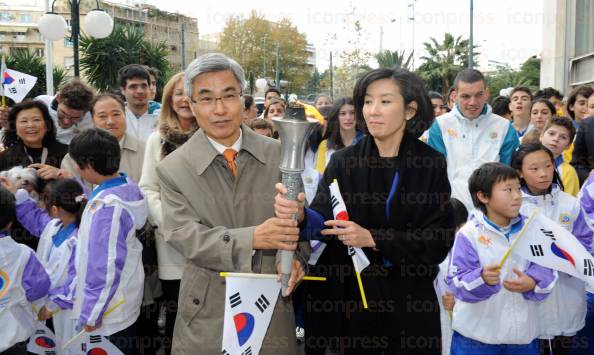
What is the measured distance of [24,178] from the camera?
13.2 feet

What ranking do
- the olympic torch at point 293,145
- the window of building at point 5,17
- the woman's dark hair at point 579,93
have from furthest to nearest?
the window of building at point 5,17, the woman's dark hair at point 579,93, the olympic torch at point 293,145

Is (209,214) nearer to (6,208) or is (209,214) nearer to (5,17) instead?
(6,208)

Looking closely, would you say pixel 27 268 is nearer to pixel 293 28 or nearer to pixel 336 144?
pixel 336 144

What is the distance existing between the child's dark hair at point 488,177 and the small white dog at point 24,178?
3213 millimetres

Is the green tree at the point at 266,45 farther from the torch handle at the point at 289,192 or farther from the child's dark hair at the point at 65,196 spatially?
the torch handle at the point at 289,192

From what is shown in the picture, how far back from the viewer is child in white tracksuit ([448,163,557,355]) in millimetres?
3279

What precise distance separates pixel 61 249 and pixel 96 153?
77cm

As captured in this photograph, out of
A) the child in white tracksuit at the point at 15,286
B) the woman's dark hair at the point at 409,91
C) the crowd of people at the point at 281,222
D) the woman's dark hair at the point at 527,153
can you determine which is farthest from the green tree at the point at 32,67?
the woman's dark hair at the point at 409,91

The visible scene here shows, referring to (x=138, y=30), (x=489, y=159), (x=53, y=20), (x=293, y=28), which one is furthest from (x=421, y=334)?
(x=293, y=28)

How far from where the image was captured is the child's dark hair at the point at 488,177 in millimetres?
3518

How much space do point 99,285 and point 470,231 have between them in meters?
2.36

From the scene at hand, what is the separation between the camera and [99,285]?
3174 millimetres

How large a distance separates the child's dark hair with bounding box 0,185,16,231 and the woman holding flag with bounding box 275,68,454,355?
1.91 meters

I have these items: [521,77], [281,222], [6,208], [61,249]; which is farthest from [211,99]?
[521,77]
